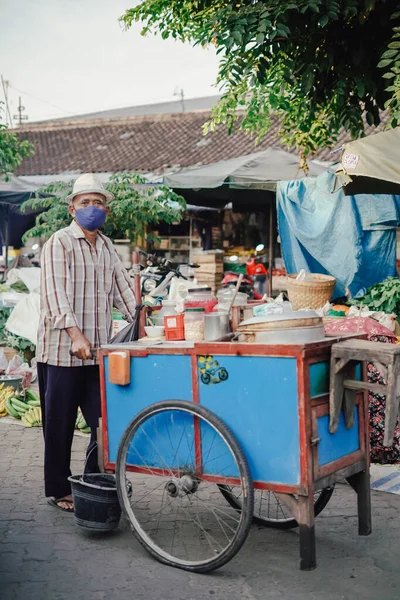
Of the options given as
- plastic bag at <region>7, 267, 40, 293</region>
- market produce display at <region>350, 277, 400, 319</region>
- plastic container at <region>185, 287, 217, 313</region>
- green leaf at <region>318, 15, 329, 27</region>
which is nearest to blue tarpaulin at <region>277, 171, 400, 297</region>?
market produce display at <region>350, 277, 400, 319</region>

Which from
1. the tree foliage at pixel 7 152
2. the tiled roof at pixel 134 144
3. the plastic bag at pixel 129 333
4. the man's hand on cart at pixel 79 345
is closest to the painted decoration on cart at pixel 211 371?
the plastic bag at pixel 129 333

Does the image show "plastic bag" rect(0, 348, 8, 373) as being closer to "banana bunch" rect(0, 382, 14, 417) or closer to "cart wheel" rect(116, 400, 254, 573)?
"banana bunch" rect(0, 382, 14, 417)

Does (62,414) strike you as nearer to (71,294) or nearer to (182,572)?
(71,294)

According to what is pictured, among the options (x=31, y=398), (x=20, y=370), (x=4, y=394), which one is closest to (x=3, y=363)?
(x=20, y=370)

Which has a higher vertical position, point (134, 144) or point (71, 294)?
point (134, 144)

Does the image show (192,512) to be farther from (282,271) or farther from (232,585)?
(282,271)

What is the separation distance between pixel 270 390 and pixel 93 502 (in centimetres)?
132

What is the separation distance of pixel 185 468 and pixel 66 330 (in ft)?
3.89

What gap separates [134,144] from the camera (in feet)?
85.0

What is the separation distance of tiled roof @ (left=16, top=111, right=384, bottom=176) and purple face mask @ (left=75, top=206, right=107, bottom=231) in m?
17.2

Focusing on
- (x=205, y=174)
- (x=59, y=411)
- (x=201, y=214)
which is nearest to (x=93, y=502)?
(x=59, y=411)

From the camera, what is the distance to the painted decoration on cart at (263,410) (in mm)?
3205

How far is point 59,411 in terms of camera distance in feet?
14.2

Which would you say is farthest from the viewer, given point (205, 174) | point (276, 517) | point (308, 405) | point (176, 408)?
point (205, 174)
